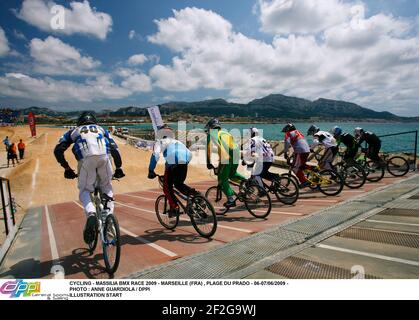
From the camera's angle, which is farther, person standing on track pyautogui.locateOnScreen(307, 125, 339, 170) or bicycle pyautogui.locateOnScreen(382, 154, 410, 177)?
bicycle pyautogui.locateOnScreen(382, 154, 410, 177)

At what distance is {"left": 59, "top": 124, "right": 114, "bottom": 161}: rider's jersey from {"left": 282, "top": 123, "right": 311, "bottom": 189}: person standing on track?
229 inches

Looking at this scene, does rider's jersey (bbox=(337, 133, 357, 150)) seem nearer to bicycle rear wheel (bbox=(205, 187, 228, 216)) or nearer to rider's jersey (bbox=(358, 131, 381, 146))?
rider's jersey (bbox=(358, 131, 381, 146))

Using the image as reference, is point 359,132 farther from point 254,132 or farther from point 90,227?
point 90,227

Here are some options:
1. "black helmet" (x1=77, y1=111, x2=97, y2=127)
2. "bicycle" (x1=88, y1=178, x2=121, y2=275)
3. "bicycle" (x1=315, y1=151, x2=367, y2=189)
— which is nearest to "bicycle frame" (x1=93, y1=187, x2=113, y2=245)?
"bicycle" (x1=88, y1=178, x2=121, y2=275)

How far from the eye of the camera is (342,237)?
460 cm

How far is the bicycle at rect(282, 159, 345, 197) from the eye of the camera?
324 inches
